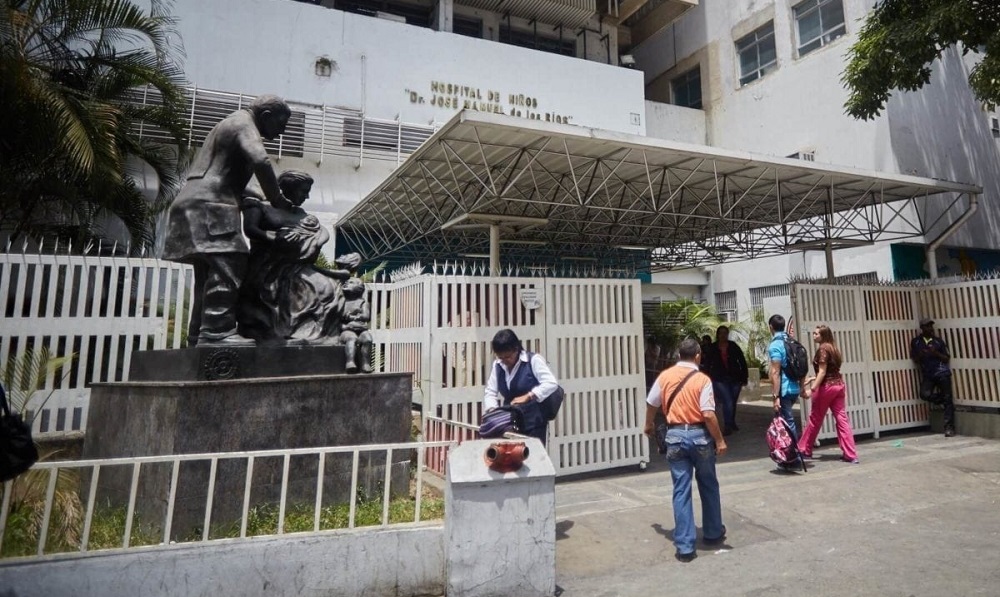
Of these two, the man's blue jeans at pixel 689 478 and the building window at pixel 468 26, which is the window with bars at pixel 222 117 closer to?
the building window at pixel 468 26

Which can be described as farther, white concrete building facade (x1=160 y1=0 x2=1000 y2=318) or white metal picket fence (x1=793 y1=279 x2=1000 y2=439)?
white concrete building facade (x1=160 y1=0 x2=1000 y2=318)

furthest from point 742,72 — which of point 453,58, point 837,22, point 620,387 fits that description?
point 620,387

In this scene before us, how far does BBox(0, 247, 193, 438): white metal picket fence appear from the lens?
17.4 ft

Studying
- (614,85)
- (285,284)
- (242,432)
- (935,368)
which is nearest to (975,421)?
(935,368)

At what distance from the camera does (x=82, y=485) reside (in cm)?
445

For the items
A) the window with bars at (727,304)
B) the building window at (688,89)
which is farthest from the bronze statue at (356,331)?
the building window at (688,89)

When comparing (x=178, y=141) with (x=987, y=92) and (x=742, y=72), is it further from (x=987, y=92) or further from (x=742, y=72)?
(x=742, y=72)

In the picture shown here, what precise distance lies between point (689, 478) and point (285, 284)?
356 cm

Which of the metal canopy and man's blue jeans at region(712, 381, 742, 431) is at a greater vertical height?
the metal canopy

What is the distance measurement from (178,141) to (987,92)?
13818mm

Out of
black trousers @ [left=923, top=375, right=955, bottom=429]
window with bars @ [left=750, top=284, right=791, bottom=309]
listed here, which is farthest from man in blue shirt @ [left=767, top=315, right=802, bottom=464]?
window with bars @ [left=750, top=284, right=791, bottom=309]

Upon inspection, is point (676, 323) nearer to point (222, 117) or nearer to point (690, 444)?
point (690, 444)

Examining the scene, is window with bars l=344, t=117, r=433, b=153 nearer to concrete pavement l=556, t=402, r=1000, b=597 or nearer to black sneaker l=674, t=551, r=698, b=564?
concrete pavement l=556, t=402, r=1000, b=597

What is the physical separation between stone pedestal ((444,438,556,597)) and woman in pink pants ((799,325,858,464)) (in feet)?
15.2
